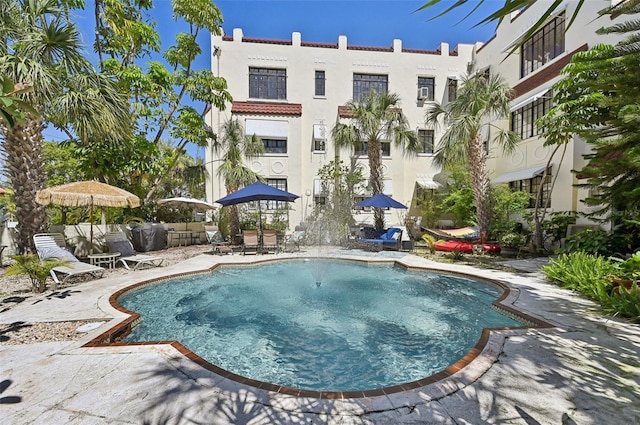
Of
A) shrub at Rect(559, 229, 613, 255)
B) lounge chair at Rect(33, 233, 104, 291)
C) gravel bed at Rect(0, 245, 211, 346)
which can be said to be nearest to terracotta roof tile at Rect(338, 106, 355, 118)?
shrub at Rect(559, 229, 613, 255)

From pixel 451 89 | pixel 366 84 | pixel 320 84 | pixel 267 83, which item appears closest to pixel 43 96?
pixel 267 83

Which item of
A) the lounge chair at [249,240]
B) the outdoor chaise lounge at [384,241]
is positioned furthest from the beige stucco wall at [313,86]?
the lounge chair at [249,240]

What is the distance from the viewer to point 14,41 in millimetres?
7613

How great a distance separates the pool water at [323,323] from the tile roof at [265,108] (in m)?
13.7

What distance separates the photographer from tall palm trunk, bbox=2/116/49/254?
9.15 m

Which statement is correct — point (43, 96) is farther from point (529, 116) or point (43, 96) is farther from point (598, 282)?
point (529, 116)

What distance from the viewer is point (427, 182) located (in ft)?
71.1

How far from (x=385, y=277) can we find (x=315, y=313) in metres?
4.00

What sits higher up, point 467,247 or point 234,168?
point 234,168

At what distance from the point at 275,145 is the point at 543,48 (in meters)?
17.4

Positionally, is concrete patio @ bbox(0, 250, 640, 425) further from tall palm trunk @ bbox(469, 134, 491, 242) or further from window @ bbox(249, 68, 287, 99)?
window @ bbox(249, 68, 287, 99)

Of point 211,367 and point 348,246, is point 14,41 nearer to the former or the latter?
point 211,367

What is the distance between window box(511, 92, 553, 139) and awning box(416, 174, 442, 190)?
577 cm

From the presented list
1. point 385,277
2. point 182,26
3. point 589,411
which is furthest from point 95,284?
point 182,26
